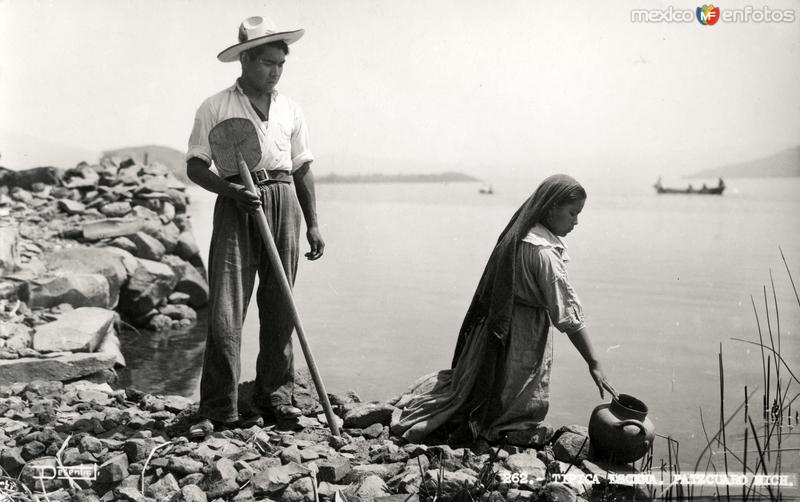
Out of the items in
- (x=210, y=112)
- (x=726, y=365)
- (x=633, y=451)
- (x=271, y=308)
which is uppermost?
(x=210, y=112)

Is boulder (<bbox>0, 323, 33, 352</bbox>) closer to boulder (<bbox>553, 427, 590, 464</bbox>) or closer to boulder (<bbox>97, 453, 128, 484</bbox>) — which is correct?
boulder (<bbox>97, 453, 128, 484</bbox>)

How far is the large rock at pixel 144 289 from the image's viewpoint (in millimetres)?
8461

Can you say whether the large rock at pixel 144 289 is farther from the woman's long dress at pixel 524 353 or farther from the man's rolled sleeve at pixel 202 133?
the woman's long dress at pixel 524 353

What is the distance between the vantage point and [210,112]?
12.0ft

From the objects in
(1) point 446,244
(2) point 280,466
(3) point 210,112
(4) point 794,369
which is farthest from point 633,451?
(1) point 446,244

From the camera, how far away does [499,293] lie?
11.8 feet

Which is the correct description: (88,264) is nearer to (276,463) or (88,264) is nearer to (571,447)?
(276,463)

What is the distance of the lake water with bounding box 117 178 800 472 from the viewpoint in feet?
21.6

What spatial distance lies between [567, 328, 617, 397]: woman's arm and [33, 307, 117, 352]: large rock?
13.5ft

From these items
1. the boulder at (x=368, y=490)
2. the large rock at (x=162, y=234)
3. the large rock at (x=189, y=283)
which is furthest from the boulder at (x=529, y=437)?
the large rock at (x=162, y=234)

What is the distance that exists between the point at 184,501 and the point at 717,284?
9.99 metres

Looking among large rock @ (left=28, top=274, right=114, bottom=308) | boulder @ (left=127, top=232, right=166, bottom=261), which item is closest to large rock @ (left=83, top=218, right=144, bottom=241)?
boulder @ (left=127, top=232, right=166, bottom=261)

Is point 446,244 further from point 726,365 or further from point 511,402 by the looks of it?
point 511,402

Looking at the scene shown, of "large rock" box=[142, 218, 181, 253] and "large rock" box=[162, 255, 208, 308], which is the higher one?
"large rock" box=[142, 218, 181, 253]
